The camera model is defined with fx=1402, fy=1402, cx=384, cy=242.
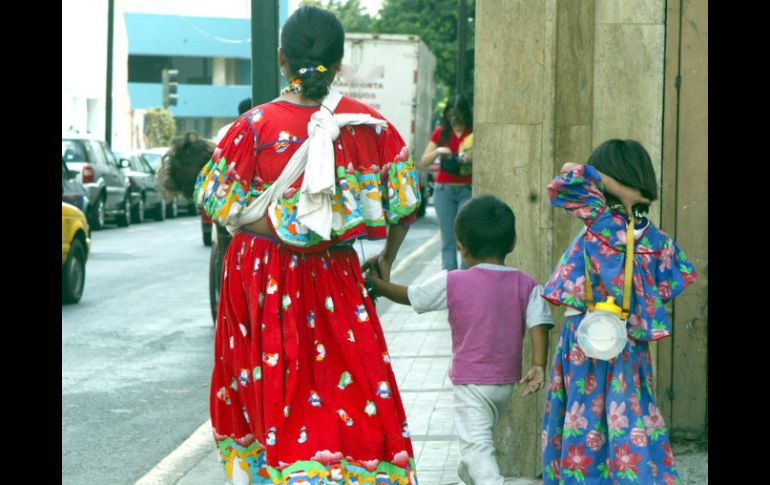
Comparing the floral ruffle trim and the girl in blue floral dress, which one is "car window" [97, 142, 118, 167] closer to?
the floral ruffle trim

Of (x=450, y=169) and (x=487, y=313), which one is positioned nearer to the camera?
(x=487, y=313)

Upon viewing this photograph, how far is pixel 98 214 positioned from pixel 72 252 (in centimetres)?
1369

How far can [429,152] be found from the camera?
40.0ft

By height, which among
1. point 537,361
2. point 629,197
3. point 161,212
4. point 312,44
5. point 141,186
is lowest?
point 161,212

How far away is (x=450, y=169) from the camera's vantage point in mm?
12062

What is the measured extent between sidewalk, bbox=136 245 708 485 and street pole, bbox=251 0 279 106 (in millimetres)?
1795

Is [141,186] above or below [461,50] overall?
below

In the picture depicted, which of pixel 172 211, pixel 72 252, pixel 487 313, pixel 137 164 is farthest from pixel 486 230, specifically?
pixel 172 211

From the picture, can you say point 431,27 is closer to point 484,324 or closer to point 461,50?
point 461,50

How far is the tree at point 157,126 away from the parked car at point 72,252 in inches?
1748

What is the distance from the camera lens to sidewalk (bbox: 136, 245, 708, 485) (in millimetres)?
6145

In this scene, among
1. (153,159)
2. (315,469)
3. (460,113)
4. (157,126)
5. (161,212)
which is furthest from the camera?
(157,126)
